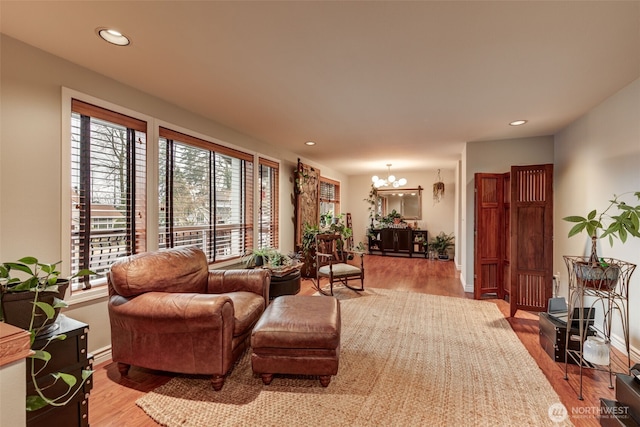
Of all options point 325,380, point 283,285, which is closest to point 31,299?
point 325,380

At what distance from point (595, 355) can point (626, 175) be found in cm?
158

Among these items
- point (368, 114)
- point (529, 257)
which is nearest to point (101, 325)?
point (368, 114)

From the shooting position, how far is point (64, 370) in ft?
4.70

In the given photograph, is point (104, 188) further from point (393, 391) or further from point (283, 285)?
point (393, 391)

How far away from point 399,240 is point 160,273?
650 cm

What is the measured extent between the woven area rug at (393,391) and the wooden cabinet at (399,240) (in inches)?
188

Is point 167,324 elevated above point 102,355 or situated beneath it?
elevated above

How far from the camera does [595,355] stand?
1.90 meters

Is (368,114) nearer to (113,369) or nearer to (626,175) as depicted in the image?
(626,175)

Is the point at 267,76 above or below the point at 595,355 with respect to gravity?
above

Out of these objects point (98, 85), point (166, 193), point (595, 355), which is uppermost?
point (98, 85)

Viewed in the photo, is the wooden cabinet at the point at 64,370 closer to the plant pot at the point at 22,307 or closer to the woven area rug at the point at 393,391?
the plant pot at the point at 22,307

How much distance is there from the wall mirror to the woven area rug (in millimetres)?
5279

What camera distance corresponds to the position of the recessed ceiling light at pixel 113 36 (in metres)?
1.71
